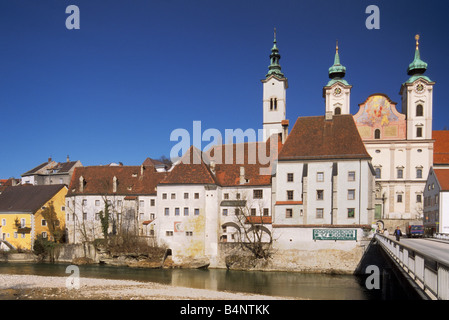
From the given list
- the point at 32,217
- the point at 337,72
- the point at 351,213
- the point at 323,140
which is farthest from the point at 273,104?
the point at 32,217

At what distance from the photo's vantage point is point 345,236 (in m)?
38.6

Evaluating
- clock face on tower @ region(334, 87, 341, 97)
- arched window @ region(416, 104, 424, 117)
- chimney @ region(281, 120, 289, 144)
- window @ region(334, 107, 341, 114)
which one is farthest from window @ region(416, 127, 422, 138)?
chimney @ region(281, 120, 289, 144)

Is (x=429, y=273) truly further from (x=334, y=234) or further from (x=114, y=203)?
(x=114, y=203)

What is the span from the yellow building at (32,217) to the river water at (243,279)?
767 cm

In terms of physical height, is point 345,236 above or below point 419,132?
below

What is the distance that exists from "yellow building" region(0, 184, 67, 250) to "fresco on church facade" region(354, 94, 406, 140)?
46457 mm

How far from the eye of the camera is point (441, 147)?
56500 millimetres

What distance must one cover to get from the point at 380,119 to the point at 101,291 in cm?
4629

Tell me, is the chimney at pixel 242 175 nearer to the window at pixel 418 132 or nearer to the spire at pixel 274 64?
the spire at pixel 274 64

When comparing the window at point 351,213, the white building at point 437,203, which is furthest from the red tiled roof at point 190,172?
the white building at point 437,203

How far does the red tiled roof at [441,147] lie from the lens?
55094mm

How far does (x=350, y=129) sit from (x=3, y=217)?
49.2 m
